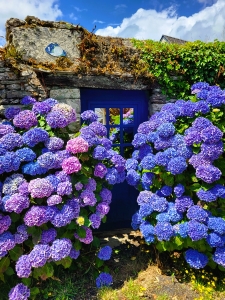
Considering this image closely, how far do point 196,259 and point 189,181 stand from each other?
934 mm

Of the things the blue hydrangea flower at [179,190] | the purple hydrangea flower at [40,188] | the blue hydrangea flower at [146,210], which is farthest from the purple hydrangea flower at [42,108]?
the blue hydrangea flower at [179,190]

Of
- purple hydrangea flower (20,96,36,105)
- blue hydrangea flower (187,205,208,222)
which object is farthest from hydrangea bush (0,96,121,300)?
blue hydrangea flower (187,205,208,222)

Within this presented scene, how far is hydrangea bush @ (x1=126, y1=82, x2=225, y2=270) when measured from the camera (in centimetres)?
288

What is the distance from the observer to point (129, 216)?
4625mm

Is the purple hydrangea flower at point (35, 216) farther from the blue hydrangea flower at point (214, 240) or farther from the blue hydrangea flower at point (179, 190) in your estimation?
the blue hydrangea flower at point (214, 240)

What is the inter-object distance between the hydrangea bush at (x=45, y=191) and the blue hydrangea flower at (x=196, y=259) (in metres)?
1.03

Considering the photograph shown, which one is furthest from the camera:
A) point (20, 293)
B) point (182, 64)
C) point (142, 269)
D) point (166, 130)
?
point (182, 64)

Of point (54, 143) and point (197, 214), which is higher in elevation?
point (54, 143)

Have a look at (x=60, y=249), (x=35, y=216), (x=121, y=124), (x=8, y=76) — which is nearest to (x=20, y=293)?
(x=60, y=249)

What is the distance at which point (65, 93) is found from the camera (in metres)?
3.72

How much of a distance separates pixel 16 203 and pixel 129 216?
2559 millimetres

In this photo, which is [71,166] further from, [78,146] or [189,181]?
[189,181]

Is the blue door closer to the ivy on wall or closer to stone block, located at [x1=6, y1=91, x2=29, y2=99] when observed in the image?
the ivy on wall

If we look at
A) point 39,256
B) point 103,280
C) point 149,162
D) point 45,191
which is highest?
point 149,162
